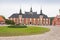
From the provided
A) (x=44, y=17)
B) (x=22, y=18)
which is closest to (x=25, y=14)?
(x=22, y=18)

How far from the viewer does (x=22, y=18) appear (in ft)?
461

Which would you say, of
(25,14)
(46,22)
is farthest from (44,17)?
(25,14)

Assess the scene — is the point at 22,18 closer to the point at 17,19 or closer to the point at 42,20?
the point at 17,19

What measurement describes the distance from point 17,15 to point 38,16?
47.2ft

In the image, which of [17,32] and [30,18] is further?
[30,18]

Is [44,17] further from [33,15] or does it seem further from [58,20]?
[58,20]

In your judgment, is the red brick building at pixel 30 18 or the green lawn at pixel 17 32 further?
the red brick building at pixel 30 18

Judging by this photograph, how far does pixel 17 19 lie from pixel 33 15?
1082 centimetres

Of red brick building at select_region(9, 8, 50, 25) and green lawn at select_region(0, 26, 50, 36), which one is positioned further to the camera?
red brick building at select_region(9, 8, 50, 25)

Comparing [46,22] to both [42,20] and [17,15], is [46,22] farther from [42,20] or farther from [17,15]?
[17,15]

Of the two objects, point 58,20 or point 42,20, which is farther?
point 42,20

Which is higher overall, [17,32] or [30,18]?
[17,32]

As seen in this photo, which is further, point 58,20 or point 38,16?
point 38,16

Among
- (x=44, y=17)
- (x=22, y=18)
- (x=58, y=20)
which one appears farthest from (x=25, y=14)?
(x=58, y=20)
